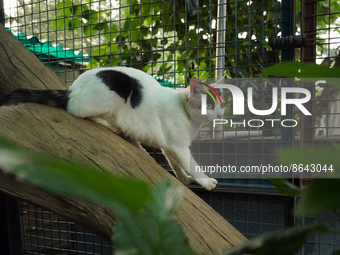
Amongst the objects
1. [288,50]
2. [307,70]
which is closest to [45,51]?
[288,50]

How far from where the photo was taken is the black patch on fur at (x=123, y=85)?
49.8 inches

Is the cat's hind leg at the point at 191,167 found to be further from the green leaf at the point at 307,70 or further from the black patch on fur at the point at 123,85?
the green leaf at the point at 307,70

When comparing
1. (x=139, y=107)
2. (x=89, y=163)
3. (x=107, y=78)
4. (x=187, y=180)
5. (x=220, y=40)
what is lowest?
(x=187, y=180)

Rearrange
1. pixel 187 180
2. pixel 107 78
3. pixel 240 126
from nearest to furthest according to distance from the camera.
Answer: pixel 107 78 → pixel 187 180 → pixel 240 126

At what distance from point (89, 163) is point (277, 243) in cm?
88

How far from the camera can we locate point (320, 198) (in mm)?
115

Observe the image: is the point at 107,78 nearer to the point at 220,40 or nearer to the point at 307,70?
the point at 220,40

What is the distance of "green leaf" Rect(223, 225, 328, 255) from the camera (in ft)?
0.38

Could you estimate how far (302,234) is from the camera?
121 millimetres

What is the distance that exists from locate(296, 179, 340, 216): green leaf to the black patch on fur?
3.84 ft

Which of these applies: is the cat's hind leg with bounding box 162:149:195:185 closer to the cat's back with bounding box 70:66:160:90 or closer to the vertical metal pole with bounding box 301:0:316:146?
the cat's back with bounding box 70:66:160:90

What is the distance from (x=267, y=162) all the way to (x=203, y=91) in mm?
434

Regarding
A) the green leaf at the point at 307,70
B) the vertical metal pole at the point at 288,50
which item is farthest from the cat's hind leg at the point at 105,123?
the green leaf at the point at 307,70

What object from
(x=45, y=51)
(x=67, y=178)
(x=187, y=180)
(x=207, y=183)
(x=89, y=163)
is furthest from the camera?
(x=45, y=51)
